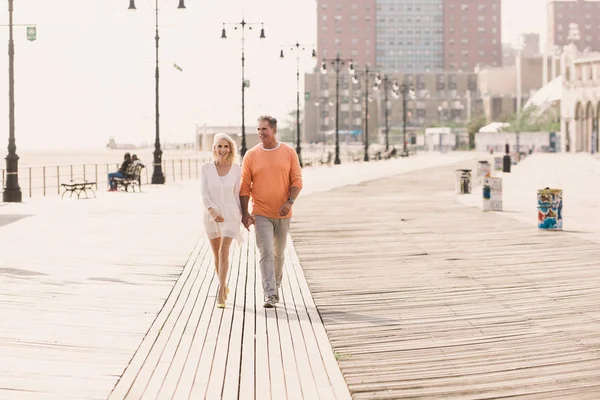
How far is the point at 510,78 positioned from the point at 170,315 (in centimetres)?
18006

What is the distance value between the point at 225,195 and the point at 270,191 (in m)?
0.43

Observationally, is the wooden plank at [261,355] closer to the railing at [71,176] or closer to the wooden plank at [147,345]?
the wooden plank at [147,345]

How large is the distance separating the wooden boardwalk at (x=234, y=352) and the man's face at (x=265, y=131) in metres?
1.63

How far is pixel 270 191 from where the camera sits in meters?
8.98

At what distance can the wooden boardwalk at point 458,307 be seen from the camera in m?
6.28

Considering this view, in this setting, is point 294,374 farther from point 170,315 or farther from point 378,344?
point 170,315

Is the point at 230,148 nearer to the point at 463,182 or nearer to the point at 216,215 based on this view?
the point at 216,215

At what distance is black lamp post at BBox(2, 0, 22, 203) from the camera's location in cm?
2706

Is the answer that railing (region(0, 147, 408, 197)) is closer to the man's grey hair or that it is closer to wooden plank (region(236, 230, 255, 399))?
wooden plank (region(236, 230, 255, 399))

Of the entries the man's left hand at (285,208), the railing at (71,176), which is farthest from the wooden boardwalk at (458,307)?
the railing at (71,176)

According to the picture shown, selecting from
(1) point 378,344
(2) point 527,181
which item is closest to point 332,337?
(1) point 378,344

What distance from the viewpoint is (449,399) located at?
18.9 feet

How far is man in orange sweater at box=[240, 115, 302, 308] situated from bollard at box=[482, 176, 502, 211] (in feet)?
47.1

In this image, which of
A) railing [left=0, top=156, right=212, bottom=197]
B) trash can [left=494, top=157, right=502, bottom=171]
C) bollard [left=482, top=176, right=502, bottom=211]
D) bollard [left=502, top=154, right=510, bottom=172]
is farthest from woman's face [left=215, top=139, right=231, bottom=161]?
trash can [left=494, top=157, right=502, bottom=171]
